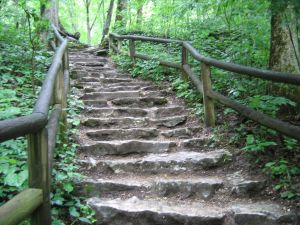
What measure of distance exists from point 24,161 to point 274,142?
8.78 feet

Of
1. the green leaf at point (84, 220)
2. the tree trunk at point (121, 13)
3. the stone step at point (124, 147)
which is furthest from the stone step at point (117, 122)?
the tree trunk at point (121, 13)

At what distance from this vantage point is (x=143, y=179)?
161 inches

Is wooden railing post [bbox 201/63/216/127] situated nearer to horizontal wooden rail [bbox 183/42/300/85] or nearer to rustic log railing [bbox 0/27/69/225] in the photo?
horizontal wooden rail [bbox 183/42/300/85]

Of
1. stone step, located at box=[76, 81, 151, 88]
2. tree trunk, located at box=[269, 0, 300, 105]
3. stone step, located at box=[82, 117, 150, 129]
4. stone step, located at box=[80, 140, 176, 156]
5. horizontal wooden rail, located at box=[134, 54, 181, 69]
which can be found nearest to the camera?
stone step, located at box=[80, 140, 176, 156]

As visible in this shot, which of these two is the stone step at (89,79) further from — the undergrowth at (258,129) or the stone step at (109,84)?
the undergrowth at (258,129)

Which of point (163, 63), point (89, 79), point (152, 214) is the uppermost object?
point (163, 63)

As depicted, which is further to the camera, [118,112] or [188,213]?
[118,112]

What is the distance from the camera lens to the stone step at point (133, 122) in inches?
213

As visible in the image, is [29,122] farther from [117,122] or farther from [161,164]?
[117,122]

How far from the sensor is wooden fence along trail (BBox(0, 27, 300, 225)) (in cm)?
241

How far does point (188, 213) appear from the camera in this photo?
11.2 ft

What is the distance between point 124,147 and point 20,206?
8.69 ft

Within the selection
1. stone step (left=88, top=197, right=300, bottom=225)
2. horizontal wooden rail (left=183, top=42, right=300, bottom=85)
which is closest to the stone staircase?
stone step (left=88, top=197, right=300, bottom=225)

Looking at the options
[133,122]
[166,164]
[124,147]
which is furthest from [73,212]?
[133,122]
